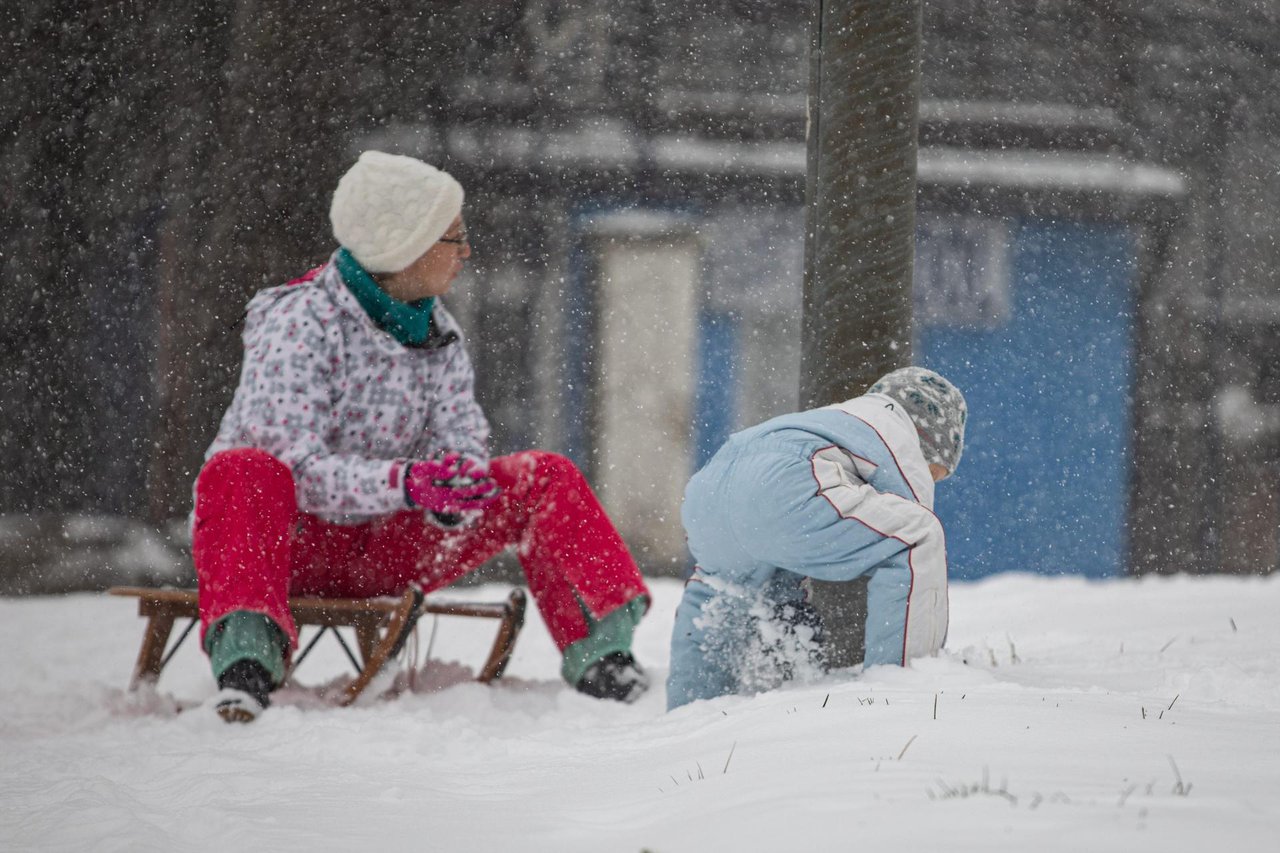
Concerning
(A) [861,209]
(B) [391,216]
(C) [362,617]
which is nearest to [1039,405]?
(A) [861,209]

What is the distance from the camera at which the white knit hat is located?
3.60 meters

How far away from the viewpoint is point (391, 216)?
3.60 meters

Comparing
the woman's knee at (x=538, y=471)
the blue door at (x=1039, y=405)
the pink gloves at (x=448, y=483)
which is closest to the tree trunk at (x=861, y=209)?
the woman's knee at (x=538, y=471)

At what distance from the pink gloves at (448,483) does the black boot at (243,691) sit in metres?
0.56

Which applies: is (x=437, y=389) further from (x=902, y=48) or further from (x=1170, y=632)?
(x=1170, y=632)

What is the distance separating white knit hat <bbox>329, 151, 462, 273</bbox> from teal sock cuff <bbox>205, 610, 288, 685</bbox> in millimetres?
1045

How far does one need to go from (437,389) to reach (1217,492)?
6.58 m

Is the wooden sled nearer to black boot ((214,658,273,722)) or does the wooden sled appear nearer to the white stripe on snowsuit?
black boot ((214,658,273,722))


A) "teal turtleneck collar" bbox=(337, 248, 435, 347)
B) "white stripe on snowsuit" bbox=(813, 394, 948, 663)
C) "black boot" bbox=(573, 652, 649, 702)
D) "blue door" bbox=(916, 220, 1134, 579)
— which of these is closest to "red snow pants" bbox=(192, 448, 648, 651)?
"black boot" bbox=(573, 652, 649, 702)

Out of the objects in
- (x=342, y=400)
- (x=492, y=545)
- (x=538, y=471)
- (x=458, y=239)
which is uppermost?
(x=458, y=239)

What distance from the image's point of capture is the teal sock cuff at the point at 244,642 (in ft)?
10.1

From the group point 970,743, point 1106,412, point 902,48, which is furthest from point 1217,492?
point 970,743

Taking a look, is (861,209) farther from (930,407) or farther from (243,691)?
(243,691)

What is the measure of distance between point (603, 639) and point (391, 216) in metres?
1.28
